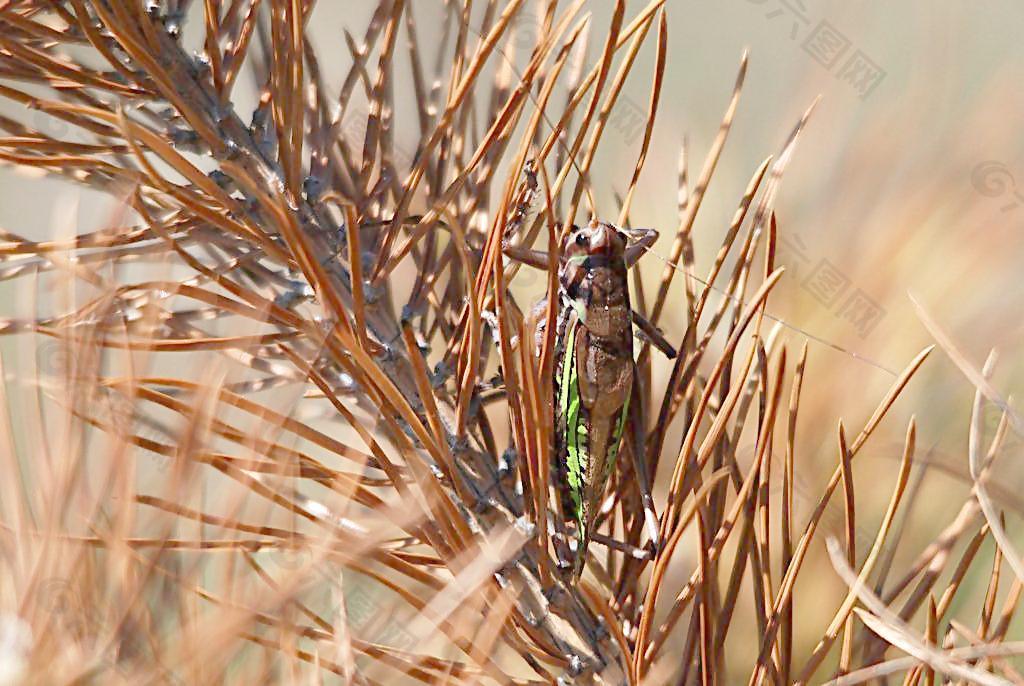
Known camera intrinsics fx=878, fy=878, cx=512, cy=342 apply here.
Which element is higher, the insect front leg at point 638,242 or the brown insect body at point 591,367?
the insect front leg at point 638,242

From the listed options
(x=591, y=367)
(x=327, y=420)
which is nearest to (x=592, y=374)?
(x=591, y=367)

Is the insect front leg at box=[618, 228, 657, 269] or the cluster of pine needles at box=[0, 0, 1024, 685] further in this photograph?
the insect front leg at box=[618, 228, 657, 269]

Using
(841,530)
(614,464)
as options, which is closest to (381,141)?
(614,464)

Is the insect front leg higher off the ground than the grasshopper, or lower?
higher

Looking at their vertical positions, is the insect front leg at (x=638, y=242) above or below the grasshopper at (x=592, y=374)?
above

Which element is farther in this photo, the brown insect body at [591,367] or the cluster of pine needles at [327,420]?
the brown insect body at [591,367]

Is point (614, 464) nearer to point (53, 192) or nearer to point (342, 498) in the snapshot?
point (342, 498)
